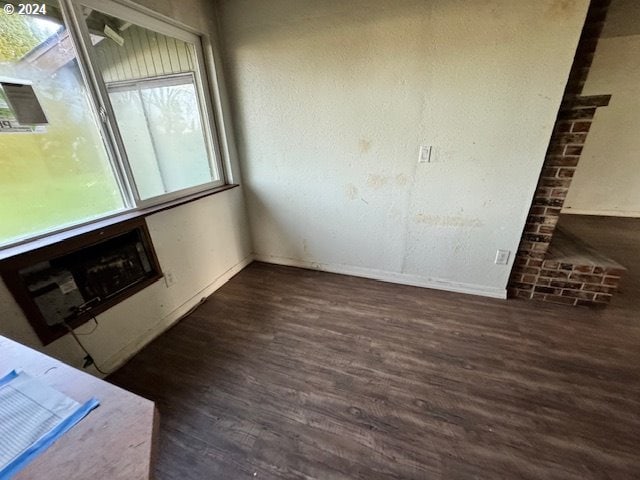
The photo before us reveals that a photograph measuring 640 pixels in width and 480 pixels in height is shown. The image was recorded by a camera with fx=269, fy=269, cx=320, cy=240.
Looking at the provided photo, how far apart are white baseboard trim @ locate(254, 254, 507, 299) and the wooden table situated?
218 centimetres

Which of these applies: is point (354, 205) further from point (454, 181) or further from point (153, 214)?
point (153, 214)

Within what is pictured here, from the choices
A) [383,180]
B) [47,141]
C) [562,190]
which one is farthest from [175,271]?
[562,190]

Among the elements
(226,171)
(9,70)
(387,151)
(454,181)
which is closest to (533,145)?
(454,181)

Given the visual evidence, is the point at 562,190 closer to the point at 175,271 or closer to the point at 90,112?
the point at 175,271

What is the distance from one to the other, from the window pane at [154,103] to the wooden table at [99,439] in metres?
1.55

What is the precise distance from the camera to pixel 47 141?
1.41 meters

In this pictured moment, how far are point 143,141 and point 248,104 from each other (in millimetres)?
931

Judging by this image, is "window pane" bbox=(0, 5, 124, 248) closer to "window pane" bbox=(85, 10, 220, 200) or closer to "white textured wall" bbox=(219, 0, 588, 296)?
"window pane" bbox=(85, 10, 220, 200)

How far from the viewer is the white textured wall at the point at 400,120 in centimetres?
171

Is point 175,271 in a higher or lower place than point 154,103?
lower

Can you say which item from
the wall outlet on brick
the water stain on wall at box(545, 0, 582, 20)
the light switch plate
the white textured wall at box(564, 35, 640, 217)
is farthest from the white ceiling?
the wall outlet on brick

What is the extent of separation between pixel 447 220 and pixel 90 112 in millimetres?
2522

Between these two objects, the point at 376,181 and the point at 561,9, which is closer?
the point at 561,9

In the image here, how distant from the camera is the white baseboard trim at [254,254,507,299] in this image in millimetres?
2275
